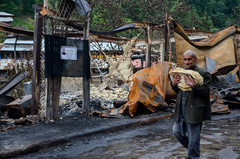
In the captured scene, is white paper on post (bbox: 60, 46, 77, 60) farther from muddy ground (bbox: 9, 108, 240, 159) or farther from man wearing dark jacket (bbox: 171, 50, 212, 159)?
man wearing dark jacket (bbox: 171, 50, 212, 159)

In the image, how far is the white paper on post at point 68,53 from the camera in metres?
7.24

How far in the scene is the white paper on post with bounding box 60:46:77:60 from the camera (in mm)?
7242

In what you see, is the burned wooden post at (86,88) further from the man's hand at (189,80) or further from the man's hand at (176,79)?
the man's hand at (189,80)

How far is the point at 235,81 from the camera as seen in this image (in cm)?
1252

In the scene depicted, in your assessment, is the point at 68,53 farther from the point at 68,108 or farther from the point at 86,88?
the point at 68,108

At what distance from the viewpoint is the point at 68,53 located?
7324 mm

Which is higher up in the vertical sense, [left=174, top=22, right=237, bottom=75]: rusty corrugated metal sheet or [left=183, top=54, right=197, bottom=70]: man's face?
[left=174, top=22, right=237, bottom=75]: rusty corrugated metal sheet

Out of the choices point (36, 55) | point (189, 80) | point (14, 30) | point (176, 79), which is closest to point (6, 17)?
point (14, 30)

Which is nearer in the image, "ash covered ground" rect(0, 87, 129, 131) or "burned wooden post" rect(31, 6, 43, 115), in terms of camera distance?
"ash covered ground" rect(0, 87, 129, 131)

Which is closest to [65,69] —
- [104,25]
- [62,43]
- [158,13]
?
[62,43]

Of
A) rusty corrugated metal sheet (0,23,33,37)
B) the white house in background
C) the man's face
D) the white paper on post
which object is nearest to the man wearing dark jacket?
the man's face

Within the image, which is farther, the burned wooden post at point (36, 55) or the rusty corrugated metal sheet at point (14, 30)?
the rusty corrugated metal sheet at point (14, 30)

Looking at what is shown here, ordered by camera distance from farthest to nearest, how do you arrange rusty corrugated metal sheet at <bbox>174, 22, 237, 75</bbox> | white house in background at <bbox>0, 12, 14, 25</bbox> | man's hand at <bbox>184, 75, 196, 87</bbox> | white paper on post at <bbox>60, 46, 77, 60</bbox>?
white house in background at <bbox>0, 12, 14, 25</bbox> < rusty corrugated metal sheet at <bbox>174, 22, 237, 75</bbox> < white paper on post at <bbox>60, 46, 77, 60</bbox> < man's hand at <bbox>184, 75, 196, 87</bbox>

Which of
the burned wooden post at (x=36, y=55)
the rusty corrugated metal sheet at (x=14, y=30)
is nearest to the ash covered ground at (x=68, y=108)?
the burned wooden post at (x=36, y=55)
